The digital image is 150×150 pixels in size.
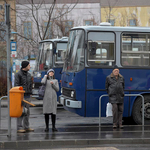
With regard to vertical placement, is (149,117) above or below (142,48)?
below

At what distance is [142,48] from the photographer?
1273cm

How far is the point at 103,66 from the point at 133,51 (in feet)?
3.67

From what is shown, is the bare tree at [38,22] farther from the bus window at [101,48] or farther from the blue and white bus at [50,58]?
the bus window at [101,48]

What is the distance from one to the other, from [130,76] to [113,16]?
73.9 feet

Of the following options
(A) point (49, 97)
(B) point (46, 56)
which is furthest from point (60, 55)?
(A) point (49, 97)

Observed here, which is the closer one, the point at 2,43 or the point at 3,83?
the point at 3,83

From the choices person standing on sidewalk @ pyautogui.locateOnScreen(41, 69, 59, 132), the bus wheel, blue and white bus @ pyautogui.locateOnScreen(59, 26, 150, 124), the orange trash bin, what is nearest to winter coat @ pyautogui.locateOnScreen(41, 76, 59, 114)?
person standing on sidewalk @ pyautogui.locateOnScreen(41, 69, 59, 132)

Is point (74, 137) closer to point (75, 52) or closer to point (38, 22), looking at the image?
point (75, 52)

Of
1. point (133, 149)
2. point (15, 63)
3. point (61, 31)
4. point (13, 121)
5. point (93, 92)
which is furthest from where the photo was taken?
point (61, 31)

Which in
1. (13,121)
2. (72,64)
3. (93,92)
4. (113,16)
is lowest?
(13,121)

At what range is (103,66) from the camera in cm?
1245

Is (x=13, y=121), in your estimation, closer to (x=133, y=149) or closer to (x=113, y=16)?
(x=133, y=149)

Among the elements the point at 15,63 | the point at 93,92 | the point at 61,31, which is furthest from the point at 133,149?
the point at 61,31

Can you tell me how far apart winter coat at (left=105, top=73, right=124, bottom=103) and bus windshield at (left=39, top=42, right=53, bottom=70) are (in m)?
7.27
